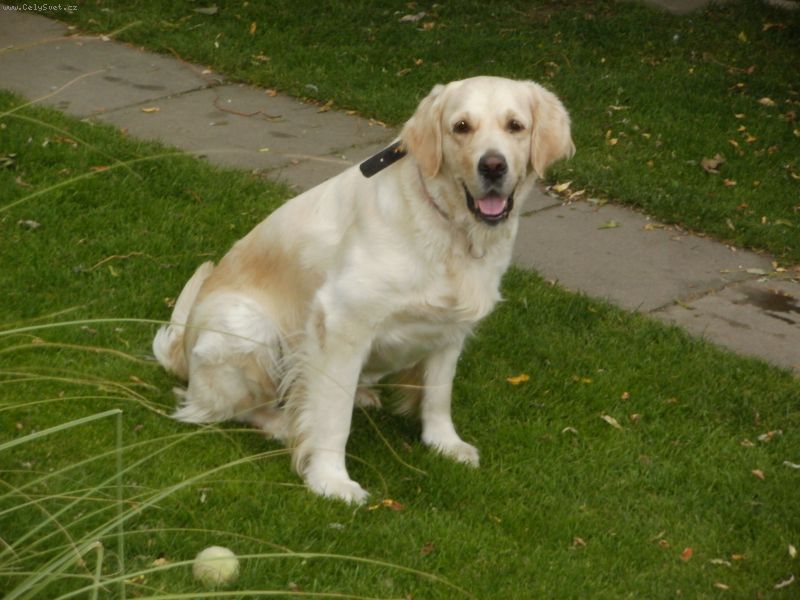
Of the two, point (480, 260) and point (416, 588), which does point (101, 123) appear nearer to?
point (480, 260)

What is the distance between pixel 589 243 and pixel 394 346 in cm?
249

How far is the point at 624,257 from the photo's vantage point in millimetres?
6629

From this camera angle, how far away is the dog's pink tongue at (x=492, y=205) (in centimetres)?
432

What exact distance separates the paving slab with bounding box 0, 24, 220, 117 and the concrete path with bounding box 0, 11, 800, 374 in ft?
0.03

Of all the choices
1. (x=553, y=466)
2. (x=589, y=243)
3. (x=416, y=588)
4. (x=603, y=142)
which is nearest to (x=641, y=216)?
(x=589, y=243)

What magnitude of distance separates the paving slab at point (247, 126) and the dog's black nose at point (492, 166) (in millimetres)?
3317

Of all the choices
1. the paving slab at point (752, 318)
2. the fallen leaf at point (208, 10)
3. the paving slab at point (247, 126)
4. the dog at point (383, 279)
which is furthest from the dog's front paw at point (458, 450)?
the fallen leaf at point (208, 10)

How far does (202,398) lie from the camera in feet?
15.8

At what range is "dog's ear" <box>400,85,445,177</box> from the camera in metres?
4.36

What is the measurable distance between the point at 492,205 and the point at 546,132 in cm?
34

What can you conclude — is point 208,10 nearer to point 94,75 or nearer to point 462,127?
point 94,75

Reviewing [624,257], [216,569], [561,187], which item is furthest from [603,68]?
[216,569]

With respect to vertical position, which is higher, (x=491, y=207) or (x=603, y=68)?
(x=491, y=207)

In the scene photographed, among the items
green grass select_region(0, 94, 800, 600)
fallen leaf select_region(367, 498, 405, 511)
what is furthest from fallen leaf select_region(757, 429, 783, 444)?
fallen leaf select_region(367, 498, 405, 511)
